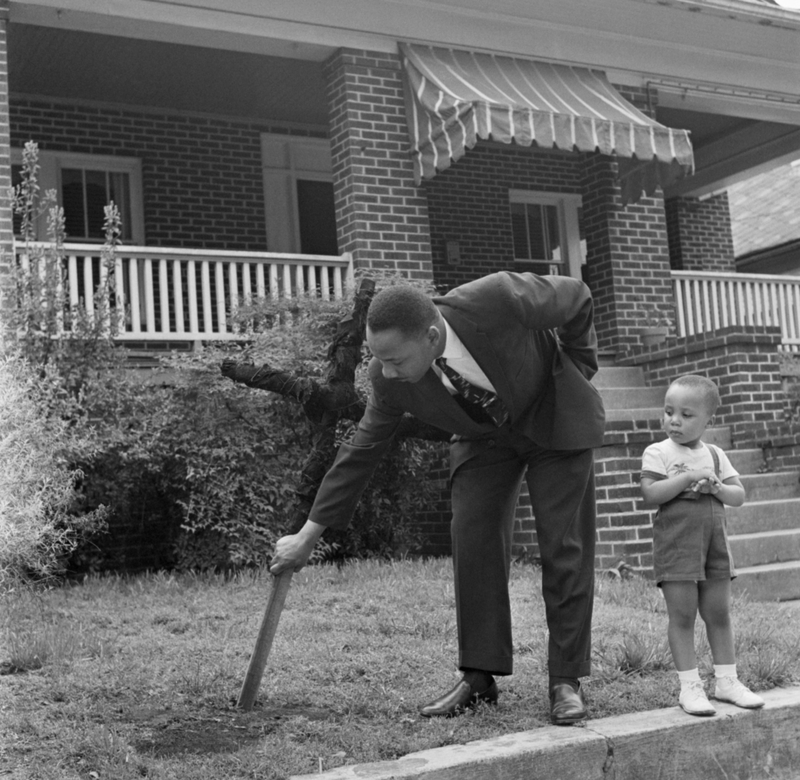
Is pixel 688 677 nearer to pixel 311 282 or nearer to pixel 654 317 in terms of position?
pixel 311 282

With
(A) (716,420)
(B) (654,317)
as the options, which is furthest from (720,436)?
(B) (654,317)

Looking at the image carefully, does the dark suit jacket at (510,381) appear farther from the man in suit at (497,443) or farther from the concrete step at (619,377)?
the concrete step at (619,377)

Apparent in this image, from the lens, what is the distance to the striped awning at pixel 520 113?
402 inches

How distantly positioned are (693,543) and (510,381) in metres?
1.03

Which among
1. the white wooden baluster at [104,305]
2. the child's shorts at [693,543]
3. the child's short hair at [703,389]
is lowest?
the child's shorts at [693,543]

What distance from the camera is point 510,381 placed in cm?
427

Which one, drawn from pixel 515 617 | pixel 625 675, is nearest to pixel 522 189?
pixel 515 617

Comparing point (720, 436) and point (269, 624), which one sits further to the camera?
point (720, 436)

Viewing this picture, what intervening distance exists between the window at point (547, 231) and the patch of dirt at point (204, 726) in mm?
11365

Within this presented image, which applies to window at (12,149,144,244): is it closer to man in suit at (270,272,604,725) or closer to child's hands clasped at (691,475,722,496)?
man in suit at (270,272,604,725)

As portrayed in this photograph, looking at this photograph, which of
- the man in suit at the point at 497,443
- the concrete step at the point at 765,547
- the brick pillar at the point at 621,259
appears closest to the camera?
the man in suit at the point at 497,443

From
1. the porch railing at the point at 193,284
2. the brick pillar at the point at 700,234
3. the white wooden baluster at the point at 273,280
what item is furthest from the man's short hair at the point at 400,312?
A: the brick pillar at the point at 700,234

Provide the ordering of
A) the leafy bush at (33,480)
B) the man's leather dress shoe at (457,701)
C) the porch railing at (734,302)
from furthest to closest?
the porch railing at (734,302)
the leafy bush at (33,480)
the man's leather dress shoe at (457,701)

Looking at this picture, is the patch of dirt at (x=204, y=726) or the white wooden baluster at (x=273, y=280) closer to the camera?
the patch of dirt at (x=204, y=726)
